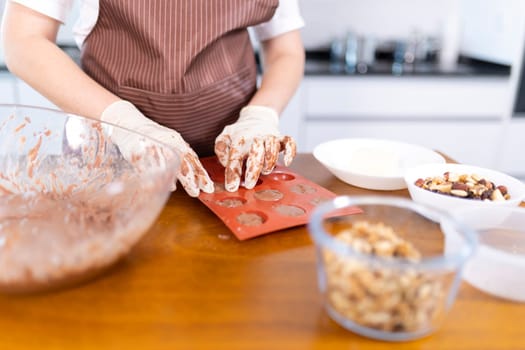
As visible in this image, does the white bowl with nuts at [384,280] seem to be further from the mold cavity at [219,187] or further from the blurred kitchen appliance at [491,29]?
the blurred kitchen appliance at [491,29]

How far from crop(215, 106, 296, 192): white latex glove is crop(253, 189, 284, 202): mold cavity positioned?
2cm

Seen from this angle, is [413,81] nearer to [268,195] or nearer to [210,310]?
[268,195]

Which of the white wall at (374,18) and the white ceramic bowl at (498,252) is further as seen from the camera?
the white wall at (374,18)

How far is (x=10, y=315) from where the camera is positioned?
48 centimetres

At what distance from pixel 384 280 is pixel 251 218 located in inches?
11.3

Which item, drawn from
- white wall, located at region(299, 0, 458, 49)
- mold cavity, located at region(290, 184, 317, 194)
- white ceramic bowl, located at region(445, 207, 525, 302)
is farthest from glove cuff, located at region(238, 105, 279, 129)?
white wall, located at region(299, 0, 458, 49)

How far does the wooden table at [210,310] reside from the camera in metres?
0.46

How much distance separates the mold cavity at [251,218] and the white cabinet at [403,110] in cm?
150

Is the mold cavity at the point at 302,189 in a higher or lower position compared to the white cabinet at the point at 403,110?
higher

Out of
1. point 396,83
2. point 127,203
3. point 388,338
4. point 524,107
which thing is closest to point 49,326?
point 127,203

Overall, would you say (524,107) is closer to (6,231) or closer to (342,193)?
(342,193)

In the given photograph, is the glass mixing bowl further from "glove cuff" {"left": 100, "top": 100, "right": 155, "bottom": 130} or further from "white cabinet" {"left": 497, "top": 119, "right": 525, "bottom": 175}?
"white cabinet" {"left": 497, "top": 119, "right": 525, "bottom": 175}

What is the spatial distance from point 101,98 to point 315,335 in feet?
2.18

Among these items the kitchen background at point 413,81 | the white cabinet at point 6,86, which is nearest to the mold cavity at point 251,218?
the kitchen background at point 413,81
